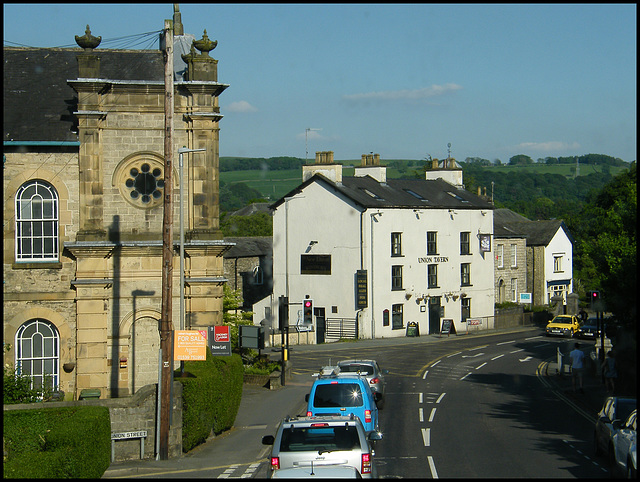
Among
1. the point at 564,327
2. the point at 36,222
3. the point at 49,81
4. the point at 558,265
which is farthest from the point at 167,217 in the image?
the point at 558,265

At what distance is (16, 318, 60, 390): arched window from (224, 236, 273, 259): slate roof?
36816mm

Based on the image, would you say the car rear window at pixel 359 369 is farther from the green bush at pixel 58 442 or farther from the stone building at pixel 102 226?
the green bush at pixel 58 442

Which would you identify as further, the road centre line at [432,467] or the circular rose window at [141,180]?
the circular rose window at [141,180]

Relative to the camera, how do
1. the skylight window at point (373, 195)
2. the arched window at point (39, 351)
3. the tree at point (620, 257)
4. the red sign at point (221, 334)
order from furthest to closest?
1. the skylight window at point (373, 195)
2. the arched window at point (39, 351)
3. the red sign at point (221, 334)
4. the tree at point (620, 257)

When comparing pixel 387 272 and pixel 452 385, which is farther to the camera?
pixel 387 272

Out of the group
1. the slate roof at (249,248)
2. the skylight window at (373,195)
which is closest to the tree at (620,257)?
the skylight window at (373,195)

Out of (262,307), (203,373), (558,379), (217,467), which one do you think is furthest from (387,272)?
(217,467)

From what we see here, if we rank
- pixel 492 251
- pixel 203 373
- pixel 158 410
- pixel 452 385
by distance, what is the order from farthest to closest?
pixel 492 251 < pixel 452 385 < pixel 203 373 < pixel 158 410

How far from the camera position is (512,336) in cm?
5697

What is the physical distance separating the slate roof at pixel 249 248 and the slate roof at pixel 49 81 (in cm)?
3410

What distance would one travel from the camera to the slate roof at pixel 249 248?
64188 mm

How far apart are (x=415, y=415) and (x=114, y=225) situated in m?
12.1

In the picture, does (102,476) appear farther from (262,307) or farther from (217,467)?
(262,307)

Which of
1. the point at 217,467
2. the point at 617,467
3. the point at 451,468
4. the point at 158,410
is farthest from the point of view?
the point at 158,410
